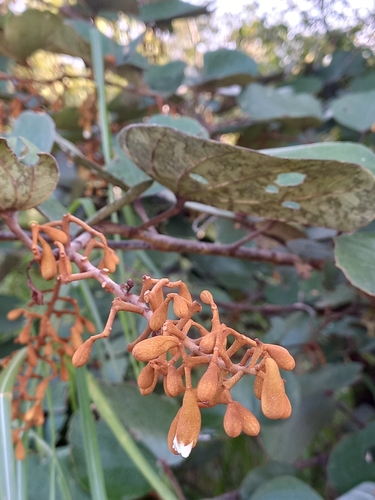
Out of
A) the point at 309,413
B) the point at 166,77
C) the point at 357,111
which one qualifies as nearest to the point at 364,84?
the point at 357,111

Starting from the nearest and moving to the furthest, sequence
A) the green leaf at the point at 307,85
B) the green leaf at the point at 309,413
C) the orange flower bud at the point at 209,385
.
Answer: the orange flower bud at the point at 209,385
the green leaf at the point at 309,413
the green leaf at the point at 307,85

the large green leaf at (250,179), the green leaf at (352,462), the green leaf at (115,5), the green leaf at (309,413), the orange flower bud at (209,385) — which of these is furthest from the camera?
the green leaf at (115,5)

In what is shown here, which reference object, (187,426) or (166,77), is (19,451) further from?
(166,77)

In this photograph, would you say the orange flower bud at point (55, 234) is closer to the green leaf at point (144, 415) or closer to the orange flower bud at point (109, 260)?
the orange flower bud at point (109, 260)

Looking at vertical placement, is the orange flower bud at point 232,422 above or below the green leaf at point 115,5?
below

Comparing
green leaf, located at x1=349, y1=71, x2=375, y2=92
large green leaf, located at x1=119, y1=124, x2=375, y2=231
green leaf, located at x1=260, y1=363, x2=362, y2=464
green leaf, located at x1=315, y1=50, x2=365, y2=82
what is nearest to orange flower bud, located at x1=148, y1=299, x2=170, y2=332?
large green leaf, located at x1=119, y1=124, x2=375, y2=231

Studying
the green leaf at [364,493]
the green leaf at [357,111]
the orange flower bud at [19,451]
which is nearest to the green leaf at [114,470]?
the orange flower bud at [19,451]

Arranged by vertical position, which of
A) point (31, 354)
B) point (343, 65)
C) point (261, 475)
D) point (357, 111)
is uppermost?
point (343, 65)
